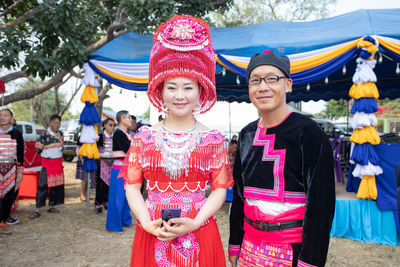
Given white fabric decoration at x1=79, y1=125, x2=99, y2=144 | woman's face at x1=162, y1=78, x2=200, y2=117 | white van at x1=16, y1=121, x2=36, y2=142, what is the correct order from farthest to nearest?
white van at x1=16, y1=121, x2=36, y2=142 < white fabric decoration at x1=79, y1=125, x2=99, y2=144 < woman's face at x1=162, y1=78, x2=200, y2=117

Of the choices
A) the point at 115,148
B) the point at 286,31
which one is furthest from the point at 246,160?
the point at 286,31

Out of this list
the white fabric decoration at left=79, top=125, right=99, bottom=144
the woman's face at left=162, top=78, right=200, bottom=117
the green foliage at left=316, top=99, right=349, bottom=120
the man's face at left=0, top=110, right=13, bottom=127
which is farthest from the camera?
the green foliage at left=316, top=99, right=349, bottom=120

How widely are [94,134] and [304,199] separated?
15.0 feet

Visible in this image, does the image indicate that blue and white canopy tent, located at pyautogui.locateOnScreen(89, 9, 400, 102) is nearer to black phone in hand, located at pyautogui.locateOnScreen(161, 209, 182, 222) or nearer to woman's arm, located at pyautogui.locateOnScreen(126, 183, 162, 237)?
woman's arm, located at pyautogui.locateOnScreen(126, 183, 162, 237)

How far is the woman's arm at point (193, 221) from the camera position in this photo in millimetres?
1561

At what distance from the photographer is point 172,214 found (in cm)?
159

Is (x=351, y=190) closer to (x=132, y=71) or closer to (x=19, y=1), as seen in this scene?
(x=132, y=71)

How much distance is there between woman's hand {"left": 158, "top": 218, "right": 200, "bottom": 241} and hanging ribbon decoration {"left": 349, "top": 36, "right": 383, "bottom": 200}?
3.62m

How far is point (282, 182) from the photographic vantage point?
1610 millimetres

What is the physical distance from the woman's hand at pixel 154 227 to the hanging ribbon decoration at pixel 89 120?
4101 mm

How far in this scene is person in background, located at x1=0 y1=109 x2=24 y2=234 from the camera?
471 centimetres

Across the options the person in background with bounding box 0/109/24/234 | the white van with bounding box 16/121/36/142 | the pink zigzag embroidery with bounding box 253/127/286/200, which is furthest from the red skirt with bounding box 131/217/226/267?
the white van with bounding box 16/121/36/142

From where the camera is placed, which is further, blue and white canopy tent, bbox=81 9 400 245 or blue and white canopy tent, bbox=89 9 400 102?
blue and white canopy tent, bbox=89 9 400 102

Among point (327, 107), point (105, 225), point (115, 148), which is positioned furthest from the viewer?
point (327, 107)
